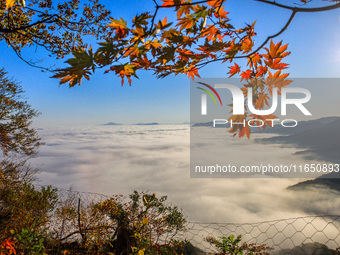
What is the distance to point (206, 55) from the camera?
162cm

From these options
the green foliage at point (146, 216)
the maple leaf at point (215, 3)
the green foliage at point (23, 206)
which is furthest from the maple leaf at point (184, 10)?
the green foliage at point (23, 206)

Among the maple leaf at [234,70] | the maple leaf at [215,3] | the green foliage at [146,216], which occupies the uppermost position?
the maple leaf at [215,3]

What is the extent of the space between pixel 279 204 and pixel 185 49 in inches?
2267

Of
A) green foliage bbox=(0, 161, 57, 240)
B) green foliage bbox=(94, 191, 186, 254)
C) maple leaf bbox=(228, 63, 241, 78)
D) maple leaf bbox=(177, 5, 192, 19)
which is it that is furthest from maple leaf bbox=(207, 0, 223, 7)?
green foliage bbox=(0, 161, 57, 240)

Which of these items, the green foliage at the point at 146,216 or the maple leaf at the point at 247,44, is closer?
the maple leaf at the point at 247,44

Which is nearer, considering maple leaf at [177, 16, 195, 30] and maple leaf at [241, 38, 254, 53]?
Answer: maple leaf at [177, 16, 195, 30]

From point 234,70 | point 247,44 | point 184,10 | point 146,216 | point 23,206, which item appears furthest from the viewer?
point 23,206

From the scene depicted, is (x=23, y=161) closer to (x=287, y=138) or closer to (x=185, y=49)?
(x=185, y=49)

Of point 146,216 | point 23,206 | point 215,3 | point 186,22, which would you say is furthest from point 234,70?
point 23,206

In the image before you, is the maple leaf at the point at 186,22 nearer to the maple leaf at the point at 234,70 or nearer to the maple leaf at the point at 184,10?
the maple leaf at the point at 184,10

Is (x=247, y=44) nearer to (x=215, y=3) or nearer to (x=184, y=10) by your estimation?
(x=215, y=3)

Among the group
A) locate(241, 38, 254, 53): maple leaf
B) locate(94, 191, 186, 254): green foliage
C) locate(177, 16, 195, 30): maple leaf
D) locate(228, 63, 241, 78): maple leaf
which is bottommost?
locate(94, 191, 186, 254): green foliage

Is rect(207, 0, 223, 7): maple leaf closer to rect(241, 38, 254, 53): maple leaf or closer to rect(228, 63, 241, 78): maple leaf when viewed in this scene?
rect(241, 38, 254, 53): maple leaf

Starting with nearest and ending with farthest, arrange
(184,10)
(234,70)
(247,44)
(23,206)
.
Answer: (184,10), (247,44), (234,70), (23,206)
